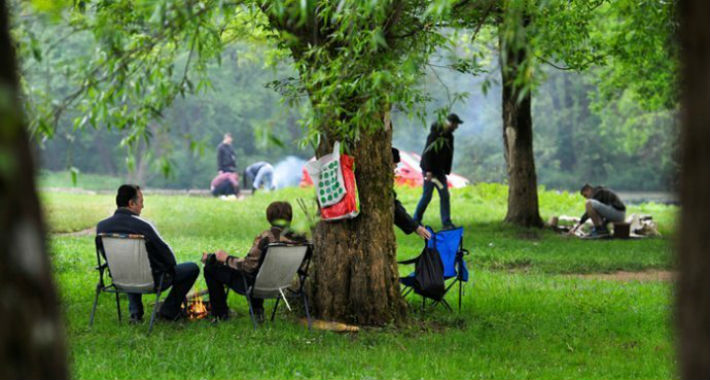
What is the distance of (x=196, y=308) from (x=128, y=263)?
3.15 ft

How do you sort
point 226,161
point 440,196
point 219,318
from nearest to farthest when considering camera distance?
point 219,318 → point 440,196 → point 226,161

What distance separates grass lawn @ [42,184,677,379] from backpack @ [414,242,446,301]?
10.7 inches

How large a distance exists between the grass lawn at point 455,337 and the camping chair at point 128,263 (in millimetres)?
328

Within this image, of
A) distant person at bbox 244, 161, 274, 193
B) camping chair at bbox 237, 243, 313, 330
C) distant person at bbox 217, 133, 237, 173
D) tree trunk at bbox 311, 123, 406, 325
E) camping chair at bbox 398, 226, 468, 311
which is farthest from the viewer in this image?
distant person at bbox 244, 161, 274, 193

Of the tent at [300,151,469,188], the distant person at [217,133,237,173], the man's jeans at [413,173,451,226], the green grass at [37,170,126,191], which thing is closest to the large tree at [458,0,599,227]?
the man's jeans at [413,173,451,226]

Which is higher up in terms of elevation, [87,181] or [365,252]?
[87,181]

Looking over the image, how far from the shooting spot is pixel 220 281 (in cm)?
844

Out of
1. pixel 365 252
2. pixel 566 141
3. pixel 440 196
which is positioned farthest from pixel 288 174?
pixel 365 252

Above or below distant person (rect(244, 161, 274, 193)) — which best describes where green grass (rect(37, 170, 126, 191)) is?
above

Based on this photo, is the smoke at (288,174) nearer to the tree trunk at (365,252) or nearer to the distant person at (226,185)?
the distant person at (226,185)

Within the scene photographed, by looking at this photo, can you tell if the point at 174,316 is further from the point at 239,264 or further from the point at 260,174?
the point at 260,174

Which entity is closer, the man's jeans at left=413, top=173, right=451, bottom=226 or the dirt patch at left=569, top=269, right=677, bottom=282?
the dirt patch at left=569, top=269, right=677, bottom=282

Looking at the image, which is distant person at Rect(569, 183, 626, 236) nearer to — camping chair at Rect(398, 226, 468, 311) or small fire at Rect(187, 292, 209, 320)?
camping chair at Rect(398, 226, 468, 311)

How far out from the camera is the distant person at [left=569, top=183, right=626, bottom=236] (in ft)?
58.7
